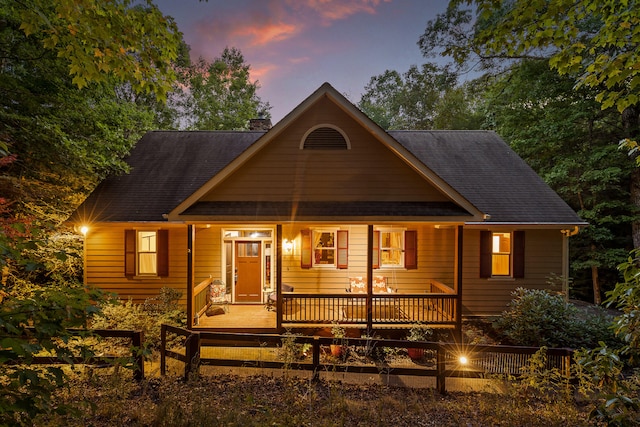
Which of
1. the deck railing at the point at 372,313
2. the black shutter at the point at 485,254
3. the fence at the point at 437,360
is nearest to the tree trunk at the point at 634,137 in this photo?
the black shutter at the point at 485,254

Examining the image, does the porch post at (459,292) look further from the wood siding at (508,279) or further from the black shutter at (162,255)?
the black shutter at (162,255)

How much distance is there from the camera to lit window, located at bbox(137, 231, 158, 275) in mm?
10656

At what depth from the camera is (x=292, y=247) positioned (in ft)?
36.8

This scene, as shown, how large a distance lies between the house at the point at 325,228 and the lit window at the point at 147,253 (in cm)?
5

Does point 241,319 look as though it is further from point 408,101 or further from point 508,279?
point 408,101

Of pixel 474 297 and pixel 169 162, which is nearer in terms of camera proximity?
pixel 474 297

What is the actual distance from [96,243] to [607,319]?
1575cm

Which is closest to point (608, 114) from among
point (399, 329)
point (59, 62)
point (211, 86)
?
point (399, 329)

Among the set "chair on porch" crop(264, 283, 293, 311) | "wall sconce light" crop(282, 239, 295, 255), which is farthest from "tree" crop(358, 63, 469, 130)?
"chair on porch" crop(264, 283, 293, 311)

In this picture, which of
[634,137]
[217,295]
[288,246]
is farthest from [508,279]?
[217,295]

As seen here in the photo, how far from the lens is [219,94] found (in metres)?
26.6

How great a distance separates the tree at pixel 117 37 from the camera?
13.9 ft

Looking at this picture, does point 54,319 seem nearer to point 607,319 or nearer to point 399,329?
point 399,329

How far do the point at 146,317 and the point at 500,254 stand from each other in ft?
37.5
